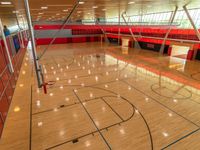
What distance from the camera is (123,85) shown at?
23.3ft

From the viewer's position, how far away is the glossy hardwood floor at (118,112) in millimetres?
3659

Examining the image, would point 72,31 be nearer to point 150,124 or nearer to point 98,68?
point 98,68

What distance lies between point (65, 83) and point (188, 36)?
10.6 metres

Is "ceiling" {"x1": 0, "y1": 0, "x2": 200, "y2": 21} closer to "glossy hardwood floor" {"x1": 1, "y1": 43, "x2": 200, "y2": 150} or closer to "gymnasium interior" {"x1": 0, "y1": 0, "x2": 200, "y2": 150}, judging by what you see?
"gymnasium interior" {"x1": 0, "y1": 0, "x2": 200, "y2": 150}

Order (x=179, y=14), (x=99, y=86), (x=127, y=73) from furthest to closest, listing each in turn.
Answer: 1. (x=179, y=14)
2. (x=127, y=73)
3. (x=99, y=86)

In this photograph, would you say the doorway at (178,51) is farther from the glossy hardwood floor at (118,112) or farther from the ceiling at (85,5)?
the glossy hardwood floor at (118,112)

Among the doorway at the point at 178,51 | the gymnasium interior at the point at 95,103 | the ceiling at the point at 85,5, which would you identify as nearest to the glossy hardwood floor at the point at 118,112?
the gymnasium interior at the point at 95,103

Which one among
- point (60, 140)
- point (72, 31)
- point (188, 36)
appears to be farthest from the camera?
point (72, 31)

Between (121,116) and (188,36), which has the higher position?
(188,36)

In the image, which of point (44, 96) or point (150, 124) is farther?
point (44, 96)

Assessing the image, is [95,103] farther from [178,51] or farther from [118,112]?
[178,51]

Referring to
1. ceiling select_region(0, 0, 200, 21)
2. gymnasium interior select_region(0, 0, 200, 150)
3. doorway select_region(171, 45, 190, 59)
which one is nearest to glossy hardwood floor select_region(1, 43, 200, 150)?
gymnasium interior select_region(0, 0, 200, 150)

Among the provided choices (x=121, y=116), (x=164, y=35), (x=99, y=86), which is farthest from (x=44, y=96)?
(x=164, y=35)

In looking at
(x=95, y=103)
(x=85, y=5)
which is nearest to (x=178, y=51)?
(x=85, y=5)
